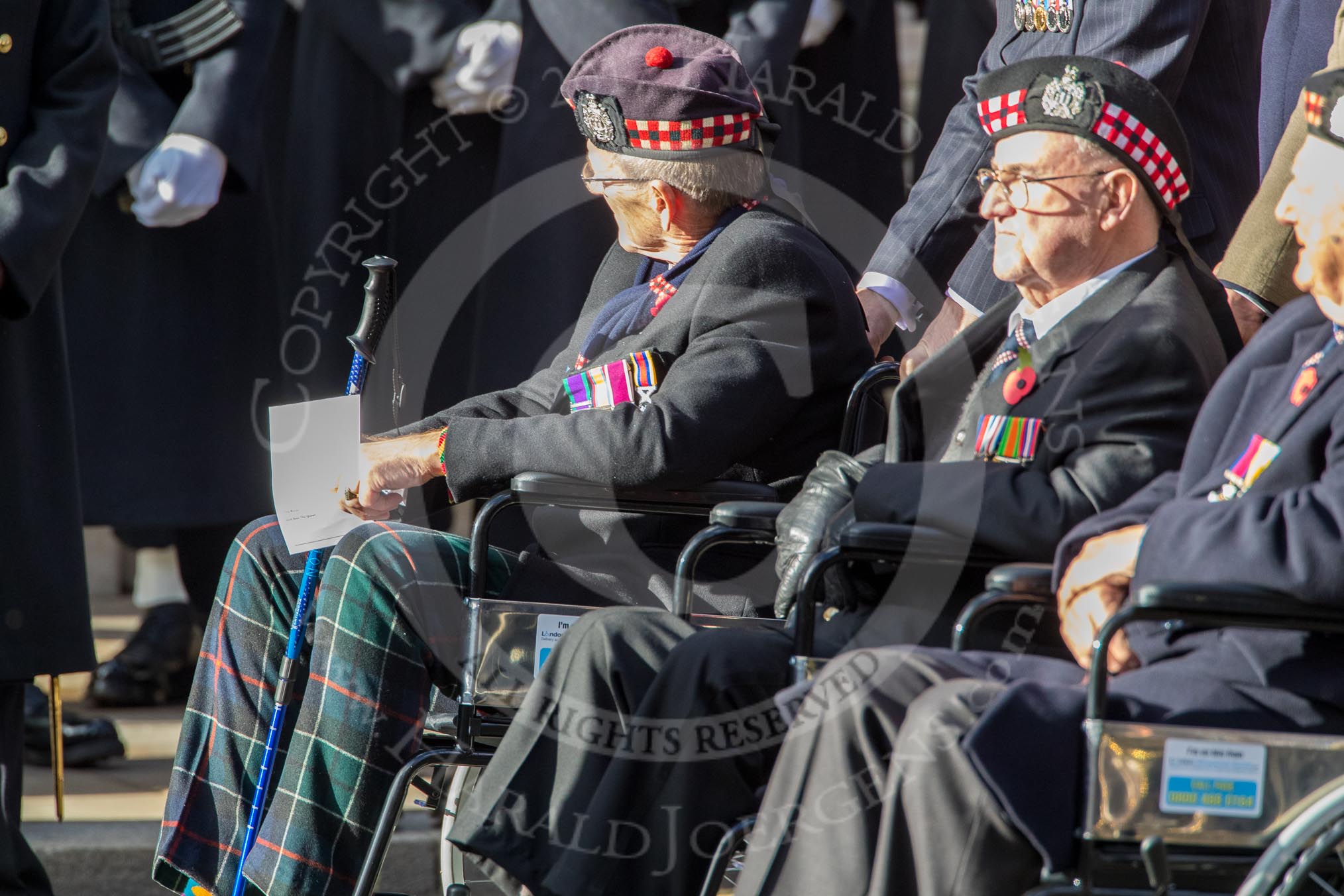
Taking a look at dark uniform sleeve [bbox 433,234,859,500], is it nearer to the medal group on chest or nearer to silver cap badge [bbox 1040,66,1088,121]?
silver cap badge [bbox 1040,66,1088,121]

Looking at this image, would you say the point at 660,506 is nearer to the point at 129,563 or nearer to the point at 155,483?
the point at 155,483

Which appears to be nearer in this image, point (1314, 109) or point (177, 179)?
point (1314, 109)

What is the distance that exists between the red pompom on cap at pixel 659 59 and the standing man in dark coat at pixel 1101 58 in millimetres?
512

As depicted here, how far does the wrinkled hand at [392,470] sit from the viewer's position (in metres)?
2.92

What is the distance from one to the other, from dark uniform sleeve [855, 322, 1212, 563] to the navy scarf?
0.68 metres

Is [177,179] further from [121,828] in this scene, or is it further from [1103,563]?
[1103,563]

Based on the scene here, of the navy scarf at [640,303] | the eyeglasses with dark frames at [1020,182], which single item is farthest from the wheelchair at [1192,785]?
the navy scarf at [640,303]

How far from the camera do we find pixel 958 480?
7.41ft

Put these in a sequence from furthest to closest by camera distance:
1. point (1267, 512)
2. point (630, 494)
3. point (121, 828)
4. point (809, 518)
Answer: point (121, 828) < point (630, 494) < point (809, 518) < point (1267, 512)

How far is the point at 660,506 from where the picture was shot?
267 cm

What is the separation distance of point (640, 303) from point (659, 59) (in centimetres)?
39

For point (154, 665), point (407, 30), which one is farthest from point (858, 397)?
point (154, 665)

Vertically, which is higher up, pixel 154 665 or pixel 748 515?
pixel 748 515

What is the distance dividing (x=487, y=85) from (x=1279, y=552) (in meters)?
2.87
